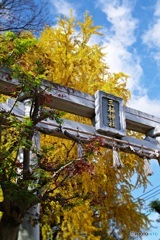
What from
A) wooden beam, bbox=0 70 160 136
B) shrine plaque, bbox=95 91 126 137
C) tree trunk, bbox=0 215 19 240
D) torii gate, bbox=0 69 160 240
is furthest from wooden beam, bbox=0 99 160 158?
tree trunk, bbox=0 215 19 240

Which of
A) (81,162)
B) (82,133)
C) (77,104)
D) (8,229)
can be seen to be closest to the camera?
(8,229)

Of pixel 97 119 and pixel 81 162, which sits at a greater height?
pixel 97 119

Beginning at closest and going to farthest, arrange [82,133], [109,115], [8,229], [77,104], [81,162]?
[8,229] < [81,162] < [82,133] < [77,104] < [109,115]

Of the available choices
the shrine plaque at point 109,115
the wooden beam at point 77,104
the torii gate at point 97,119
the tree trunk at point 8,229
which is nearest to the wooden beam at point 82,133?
the torii gate at point 97,119

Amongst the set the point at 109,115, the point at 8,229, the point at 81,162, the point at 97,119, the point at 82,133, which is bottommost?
the point at 8,229

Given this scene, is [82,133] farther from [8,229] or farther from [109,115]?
[8,229]

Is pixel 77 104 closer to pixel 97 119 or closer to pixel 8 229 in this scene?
pixel 97 119

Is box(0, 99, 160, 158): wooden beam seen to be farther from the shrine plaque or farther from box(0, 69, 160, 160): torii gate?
the shrine plaque

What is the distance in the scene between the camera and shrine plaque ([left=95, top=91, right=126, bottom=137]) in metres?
5.73

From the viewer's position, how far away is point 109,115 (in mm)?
5879

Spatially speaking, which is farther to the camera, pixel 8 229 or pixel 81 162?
pixel 81 162

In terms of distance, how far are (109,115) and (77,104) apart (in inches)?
23.0

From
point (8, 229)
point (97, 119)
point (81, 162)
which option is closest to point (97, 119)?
point (97, 119)

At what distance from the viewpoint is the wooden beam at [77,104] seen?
5.06 m
